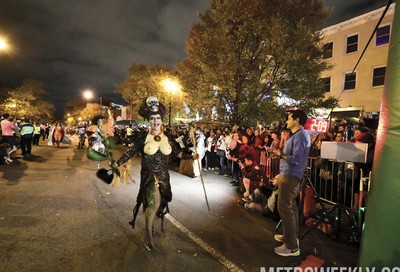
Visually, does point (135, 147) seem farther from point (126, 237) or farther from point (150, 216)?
point (126, 237)

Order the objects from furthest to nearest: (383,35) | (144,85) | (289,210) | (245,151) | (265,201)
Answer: (144,85) → (383,35) → (245,151) → (265,201) → (289,210)

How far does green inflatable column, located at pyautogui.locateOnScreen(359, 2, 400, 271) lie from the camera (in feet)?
8.61

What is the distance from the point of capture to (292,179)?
3684 mm

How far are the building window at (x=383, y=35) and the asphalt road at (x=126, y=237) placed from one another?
19.2 meters

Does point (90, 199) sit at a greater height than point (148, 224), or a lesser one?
lesser

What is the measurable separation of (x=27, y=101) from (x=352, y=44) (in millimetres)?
49692

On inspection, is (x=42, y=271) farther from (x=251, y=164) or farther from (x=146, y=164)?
(x=251, y=164)

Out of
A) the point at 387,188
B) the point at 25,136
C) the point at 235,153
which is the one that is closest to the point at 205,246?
the point at 387,188

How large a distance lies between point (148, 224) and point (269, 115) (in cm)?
1033

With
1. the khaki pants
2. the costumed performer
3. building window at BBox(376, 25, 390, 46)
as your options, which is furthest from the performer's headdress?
building window at BBox(376, 25, 390, 46)

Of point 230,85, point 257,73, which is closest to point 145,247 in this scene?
point 230,85

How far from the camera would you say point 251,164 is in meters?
6.27

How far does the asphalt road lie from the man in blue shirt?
0.22 m

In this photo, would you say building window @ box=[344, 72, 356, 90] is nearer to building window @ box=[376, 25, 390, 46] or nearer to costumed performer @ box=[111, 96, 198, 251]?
building window @ box=[376, 25, 390, 46]
